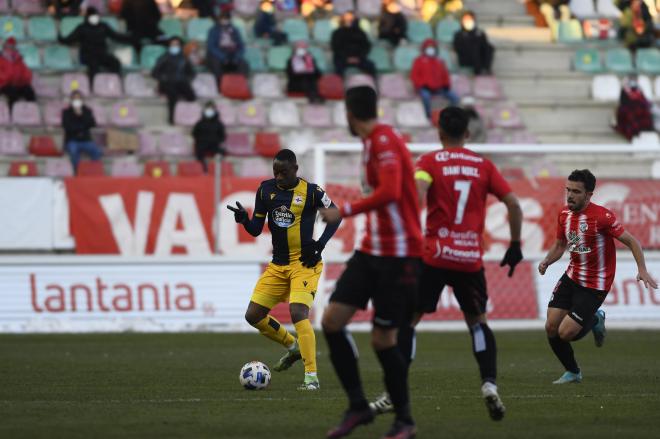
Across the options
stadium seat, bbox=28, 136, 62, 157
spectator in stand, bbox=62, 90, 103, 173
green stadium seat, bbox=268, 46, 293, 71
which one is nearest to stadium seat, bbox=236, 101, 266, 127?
green stadium seat, bbox=268, 46, 293, 71

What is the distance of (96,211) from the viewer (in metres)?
21.7

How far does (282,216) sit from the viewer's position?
11.9 m

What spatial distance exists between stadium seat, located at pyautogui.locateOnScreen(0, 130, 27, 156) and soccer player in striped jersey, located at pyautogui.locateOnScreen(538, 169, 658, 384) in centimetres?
1520

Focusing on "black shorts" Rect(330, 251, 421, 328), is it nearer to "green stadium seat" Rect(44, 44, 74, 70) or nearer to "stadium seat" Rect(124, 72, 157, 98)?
"stadium seat" Rect(124, 72, 157, 98)

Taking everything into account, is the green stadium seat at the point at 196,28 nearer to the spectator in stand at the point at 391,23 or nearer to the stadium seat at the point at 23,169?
the spectator in stand at the point at 391,23

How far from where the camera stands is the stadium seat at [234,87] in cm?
2711

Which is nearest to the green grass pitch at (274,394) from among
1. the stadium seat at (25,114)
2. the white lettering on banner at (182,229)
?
the white lettering on banner at (182,229)

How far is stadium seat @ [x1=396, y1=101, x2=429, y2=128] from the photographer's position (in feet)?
88.9

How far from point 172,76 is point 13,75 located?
3297mm

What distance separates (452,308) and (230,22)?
31.0ft

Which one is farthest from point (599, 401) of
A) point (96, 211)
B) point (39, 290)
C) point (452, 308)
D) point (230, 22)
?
point (230, 22)

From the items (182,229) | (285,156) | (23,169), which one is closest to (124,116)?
(23,169)

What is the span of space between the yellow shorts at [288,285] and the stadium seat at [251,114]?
14.8 m

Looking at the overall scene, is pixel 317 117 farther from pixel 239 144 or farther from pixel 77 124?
pixel 77 124
